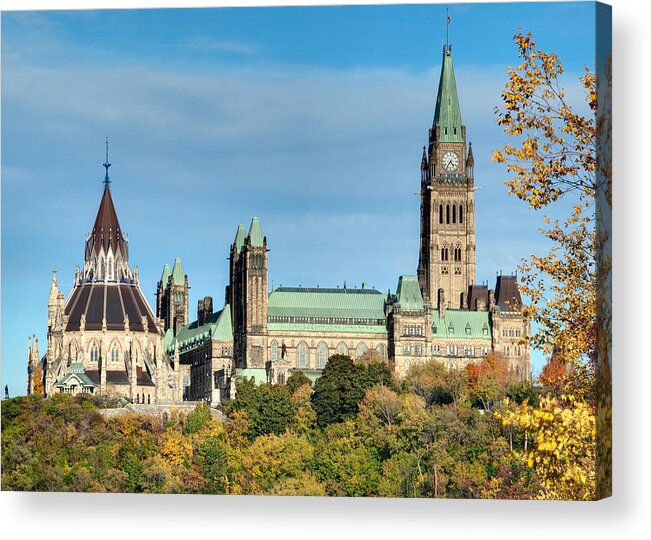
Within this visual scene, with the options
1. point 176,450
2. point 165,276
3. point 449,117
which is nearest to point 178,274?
point 165,276

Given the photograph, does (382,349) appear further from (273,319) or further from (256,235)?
(256,235)

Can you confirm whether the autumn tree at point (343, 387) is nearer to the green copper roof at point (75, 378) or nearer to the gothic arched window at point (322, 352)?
the green copper roof at point (75, 378)

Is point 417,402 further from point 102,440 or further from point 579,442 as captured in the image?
point 579,442

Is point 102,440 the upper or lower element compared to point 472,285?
lower

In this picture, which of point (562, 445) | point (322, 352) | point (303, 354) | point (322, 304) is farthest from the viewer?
point (322, 304)

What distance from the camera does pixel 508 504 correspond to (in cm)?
5191

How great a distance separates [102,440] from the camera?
67.2m

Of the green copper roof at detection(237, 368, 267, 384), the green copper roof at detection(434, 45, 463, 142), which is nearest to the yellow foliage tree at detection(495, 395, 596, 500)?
the green copper roof at detection(434, 45, 463, 142)

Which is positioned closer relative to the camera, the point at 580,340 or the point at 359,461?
the point at 580,340

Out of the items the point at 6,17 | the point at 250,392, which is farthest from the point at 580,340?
the point at 250,392

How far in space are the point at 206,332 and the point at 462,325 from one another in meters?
20.7

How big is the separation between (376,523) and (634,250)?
10.8 meters

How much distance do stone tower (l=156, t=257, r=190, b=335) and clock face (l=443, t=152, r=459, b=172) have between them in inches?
982

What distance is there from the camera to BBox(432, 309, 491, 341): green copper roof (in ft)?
474
